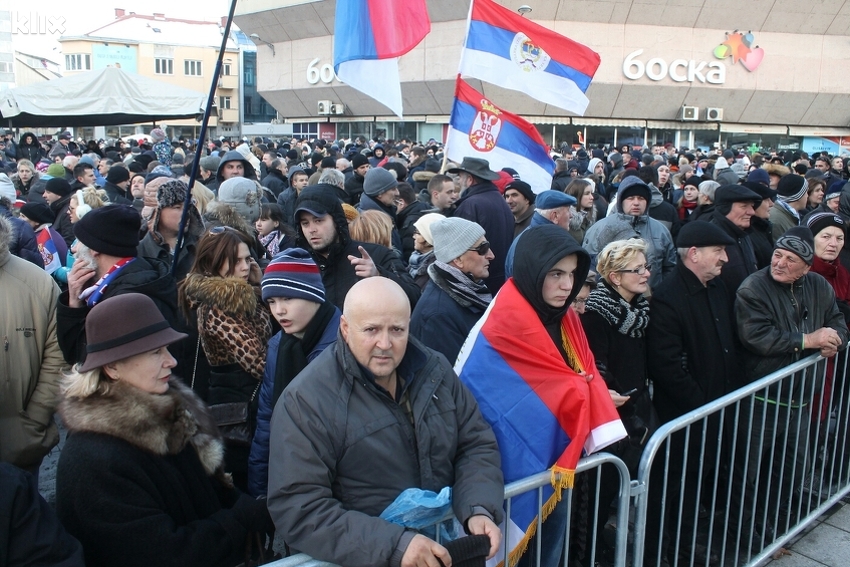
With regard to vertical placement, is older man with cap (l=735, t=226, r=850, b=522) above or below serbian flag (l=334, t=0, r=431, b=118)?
below

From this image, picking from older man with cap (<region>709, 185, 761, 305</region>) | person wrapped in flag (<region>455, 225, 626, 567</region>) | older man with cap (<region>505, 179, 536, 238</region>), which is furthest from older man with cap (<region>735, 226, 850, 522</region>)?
older man with cap (<region>505, 179, 536, 238</region>)

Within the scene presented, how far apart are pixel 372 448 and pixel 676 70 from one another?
3249 cm

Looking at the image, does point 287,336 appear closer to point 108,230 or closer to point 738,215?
point 108,230

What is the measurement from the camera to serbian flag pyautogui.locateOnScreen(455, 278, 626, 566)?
3045mm

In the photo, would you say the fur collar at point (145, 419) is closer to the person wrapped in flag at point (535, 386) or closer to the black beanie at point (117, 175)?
the person wrapped in flag at point (535, 386)

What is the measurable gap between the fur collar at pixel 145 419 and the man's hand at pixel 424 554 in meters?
0.86

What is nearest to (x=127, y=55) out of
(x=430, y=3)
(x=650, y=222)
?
(x=430, y=3)

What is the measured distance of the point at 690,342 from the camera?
4.22 m

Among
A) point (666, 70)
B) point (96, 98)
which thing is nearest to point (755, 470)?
point (96, 98)

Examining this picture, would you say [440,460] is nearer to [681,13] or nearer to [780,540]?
[780,540]

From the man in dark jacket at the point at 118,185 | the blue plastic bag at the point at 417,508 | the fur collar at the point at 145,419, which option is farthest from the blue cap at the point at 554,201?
the man in dark jacket at the point at 118,185

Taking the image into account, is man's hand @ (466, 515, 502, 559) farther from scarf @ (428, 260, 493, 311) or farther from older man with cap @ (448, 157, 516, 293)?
older man with cap @ (448, 157, 516, 293)

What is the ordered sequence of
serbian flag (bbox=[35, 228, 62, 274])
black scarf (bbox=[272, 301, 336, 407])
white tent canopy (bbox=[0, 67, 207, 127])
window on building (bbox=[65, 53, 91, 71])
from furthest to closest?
window on building (bbox=[65, 53, 91, 71]) < white tent canopy (bbox=[0, 67, 207, 127]) < serbian flag (bbox=[35, 228, 62, 274]) < black scarf (bbox=[272, 301, 336, 407])

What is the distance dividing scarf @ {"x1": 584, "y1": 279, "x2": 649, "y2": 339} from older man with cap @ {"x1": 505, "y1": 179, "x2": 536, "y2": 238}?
322 centimetres
